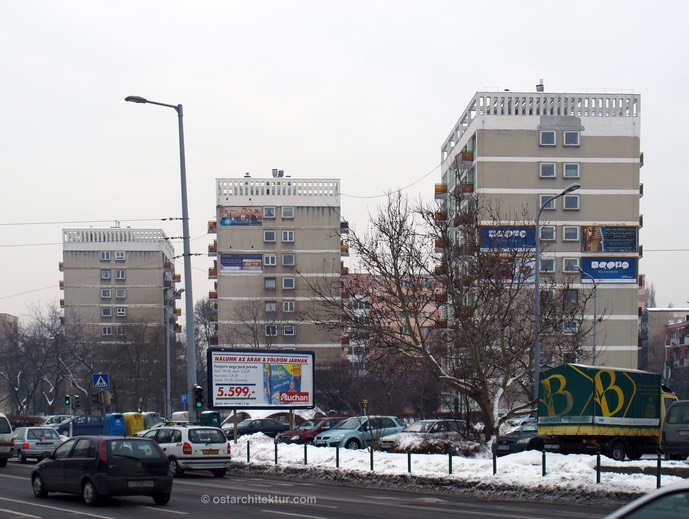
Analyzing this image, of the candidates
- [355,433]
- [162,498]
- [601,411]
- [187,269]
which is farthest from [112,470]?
[355,433]

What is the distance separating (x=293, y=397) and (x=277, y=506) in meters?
19.4

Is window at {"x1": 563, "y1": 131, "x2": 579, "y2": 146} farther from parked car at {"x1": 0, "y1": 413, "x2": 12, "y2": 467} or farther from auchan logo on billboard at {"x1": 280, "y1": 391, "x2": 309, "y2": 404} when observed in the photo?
parked car at {"x1": 0, "y1": 413, "x2": 12, "y2": 467}

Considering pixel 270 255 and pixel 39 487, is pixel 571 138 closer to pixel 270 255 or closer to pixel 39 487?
pixel 270 255

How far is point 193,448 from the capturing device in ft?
88.5

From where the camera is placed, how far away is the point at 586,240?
232 feet

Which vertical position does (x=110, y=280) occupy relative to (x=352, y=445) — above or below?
above

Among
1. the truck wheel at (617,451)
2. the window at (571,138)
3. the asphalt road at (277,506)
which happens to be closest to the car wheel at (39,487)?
the asphalt road at (277,506)

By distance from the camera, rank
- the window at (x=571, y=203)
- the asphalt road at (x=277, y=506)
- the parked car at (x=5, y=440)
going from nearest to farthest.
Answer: the asphalt road at (x=277, y=506) < the parked car at (x=5, y=440) < the window at (x=571, y=203)

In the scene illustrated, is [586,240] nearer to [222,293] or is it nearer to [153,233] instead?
[222,293]

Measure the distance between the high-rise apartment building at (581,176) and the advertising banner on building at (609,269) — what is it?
75 mm

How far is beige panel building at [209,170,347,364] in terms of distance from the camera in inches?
3531

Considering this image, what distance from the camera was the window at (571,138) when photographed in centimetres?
6981

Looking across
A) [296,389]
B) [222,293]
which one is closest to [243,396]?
[296,389]

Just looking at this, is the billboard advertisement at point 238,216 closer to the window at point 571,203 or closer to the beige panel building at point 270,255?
the beige panel building at point 270,255
